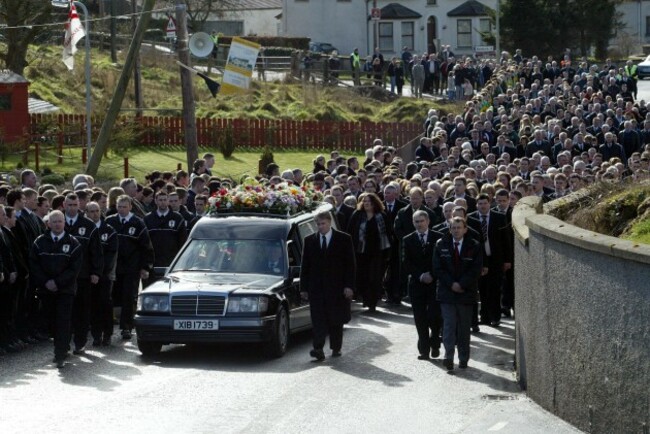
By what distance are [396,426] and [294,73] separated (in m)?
57.1

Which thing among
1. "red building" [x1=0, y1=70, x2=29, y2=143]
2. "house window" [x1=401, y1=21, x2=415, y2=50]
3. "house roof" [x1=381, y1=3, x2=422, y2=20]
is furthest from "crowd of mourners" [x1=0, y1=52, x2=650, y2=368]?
"house window" [x1=401, y1=21, x2=415, y2=50]

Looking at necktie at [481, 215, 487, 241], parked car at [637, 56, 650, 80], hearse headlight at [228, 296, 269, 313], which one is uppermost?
parked car at [637, 56, 650, 80]

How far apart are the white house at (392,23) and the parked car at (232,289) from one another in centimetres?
7399

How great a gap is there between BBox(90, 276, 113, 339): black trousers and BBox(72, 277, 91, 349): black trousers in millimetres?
426

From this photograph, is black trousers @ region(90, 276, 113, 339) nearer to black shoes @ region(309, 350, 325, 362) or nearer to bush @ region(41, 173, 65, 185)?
black shoes @ region(309, 350, 325, 362)

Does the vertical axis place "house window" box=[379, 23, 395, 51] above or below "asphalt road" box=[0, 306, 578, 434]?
above

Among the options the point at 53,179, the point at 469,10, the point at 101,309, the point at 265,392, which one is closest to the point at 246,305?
the point at 265,392

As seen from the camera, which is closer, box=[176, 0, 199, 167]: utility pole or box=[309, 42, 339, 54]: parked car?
box=[176, 0, 199, 167]: utility pole

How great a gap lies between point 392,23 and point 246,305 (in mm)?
77333

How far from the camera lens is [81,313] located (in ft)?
54.7

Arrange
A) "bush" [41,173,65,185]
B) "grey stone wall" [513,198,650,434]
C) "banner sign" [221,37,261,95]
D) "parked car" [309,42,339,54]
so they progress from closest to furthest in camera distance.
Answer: "grey stone wall" [513,198,650,434] < "banner sign" [221,37,261,95] < "bush" [41,173,65,185] < "parked car" [309,42,339,54]

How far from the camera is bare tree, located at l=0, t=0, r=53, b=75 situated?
48.1 m

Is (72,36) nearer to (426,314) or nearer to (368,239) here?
(368,239)

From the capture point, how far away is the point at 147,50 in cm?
7206
